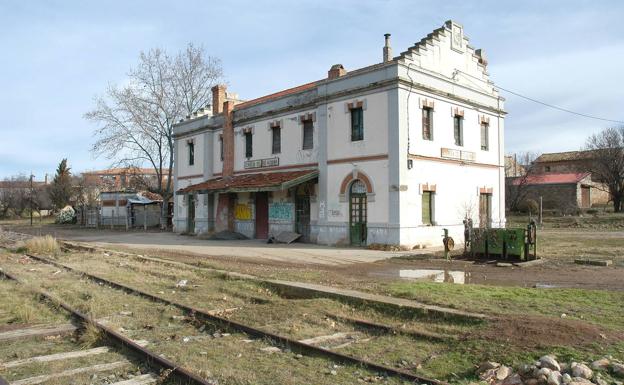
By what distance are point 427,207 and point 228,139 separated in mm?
13376

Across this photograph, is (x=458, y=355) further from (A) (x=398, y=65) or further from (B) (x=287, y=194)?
(B) (x=287, y=194)

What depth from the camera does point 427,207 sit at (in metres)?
22.4

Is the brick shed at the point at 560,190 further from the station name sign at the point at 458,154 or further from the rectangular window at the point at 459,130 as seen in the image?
the rectangular window at the point at 459,130

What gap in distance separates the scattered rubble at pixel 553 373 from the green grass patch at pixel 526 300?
6.69 feet

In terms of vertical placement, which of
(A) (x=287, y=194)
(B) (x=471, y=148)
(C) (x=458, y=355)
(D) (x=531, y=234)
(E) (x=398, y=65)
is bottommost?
(C) (x=458, y=355)

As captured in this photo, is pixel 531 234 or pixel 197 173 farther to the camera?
pixel 197 173

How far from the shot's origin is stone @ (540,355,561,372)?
17.4 ft

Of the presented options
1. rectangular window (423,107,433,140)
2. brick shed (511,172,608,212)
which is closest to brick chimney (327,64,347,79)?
rectangular window (423,107,433,140)

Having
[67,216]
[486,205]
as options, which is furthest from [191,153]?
[67,216]

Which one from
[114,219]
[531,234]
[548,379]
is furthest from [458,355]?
[114,219]

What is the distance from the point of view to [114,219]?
46.0m

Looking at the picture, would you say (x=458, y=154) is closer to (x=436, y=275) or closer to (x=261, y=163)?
(x=261, y=163)

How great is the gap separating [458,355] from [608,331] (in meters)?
2.10

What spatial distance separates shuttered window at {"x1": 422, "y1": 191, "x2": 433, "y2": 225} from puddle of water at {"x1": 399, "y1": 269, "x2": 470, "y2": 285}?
24.4 ft
